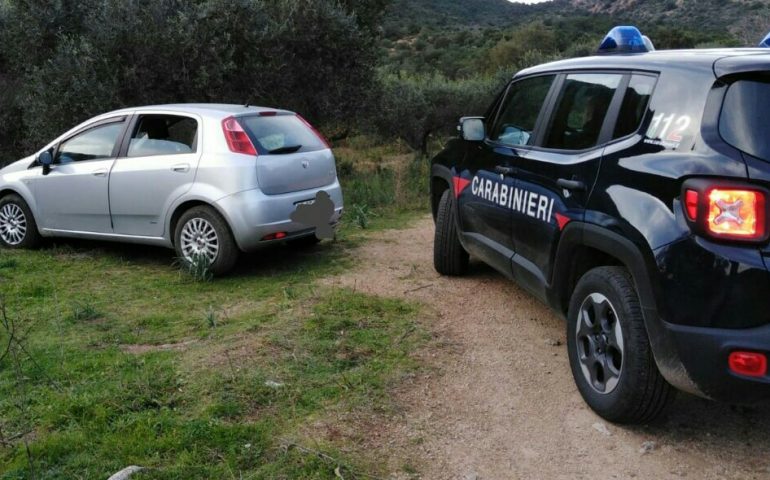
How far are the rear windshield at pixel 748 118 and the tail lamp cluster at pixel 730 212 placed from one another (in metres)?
0.17

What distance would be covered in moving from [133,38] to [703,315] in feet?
30.2

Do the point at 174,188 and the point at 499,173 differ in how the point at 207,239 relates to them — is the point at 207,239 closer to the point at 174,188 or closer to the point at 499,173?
the point at 174,188

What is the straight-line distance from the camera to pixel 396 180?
11.4 meters

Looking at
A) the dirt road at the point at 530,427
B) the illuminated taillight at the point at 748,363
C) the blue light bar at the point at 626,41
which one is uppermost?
the blue light bar at the point at 626,41

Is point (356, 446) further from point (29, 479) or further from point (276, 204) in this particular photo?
point (276, 204)

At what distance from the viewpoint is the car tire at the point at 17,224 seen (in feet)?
24.8

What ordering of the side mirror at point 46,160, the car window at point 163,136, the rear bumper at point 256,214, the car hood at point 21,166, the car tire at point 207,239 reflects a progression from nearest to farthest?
1. the rear bumper at point 256,214
2. the car tire at point 207,239
3. the car window at point 163,136
4. the side mirror at point 46,160
5. the car hood at point 21,166

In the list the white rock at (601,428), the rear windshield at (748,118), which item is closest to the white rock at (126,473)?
the white rock at (601,428)

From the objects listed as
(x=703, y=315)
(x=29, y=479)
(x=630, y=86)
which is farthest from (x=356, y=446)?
(x=630, y=86)

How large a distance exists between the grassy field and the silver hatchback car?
402 millimetres

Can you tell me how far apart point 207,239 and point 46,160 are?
82.9 inches

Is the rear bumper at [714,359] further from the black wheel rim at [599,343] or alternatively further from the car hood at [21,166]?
the car hood at [21,166]

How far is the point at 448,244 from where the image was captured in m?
6.27

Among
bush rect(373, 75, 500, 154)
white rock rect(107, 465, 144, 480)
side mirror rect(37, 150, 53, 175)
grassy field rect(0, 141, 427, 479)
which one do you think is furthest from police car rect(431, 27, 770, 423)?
bush rect(373, 75, 500, 154)
